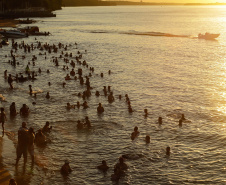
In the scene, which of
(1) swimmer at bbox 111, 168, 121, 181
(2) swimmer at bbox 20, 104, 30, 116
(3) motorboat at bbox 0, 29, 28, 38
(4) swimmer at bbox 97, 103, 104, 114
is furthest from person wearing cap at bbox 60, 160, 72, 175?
(3) motorboat at bbox 0, 29, 28, 38

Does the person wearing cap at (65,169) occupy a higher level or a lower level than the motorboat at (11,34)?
lower

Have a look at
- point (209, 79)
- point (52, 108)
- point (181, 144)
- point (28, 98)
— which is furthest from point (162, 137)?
point (209, 79)

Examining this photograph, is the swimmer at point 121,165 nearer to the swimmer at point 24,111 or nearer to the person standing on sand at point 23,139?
the person standing on sand at point 23,139

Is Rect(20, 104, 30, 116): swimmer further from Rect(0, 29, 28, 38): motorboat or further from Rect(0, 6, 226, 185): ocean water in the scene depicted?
Rect(0, 29, 28, 38): motorboat

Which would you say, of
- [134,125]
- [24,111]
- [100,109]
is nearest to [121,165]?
[134,125]

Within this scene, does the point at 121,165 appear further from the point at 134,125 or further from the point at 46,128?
the point at 134,125

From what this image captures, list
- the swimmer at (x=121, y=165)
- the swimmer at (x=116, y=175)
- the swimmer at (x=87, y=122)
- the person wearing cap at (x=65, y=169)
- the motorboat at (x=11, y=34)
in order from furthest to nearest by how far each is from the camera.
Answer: the motorboat at (x=11, y=34), the swimmer at (x=87, y=122), the swimmer at (x=121, y=165), the person wearing cap at (x=65, y=169), the swimmer at (x=116, y=175)

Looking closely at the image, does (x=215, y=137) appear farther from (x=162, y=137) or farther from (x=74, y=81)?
(x=74, y=81)

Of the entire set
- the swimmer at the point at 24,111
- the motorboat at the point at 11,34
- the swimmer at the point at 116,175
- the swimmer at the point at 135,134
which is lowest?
the swimmer at the point at 116,175

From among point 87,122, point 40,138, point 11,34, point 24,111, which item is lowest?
point 40,138

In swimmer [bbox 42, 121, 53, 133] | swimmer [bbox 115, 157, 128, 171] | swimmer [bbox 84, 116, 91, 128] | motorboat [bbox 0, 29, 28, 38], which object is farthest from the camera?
motorboat [bbox 0, 29, 28, 38]

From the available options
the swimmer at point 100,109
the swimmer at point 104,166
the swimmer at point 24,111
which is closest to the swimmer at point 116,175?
the swimmer at point 104,166

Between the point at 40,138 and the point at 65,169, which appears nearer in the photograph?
the point at 65,169

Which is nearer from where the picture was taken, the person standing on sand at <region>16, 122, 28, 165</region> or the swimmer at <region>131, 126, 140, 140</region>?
the person standing on sand at <region>16, 122, 28, 165</region>
